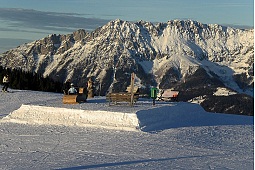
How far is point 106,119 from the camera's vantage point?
69.4 feet

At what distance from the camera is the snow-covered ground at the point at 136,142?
13.9 meters

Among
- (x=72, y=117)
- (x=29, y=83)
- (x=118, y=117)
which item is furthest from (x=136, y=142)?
(x=29, y=83)

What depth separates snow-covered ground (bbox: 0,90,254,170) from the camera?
13.9 meters

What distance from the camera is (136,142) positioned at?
1725cm

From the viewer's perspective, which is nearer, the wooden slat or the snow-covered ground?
the snow-covered ground

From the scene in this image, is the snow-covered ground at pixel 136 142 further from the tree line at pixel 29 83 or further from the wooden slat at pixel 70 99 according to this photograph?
the tree line at pixel 29 83

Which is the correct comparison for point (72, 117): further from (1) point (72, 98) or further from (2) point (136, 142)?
(2) point (136, 142)


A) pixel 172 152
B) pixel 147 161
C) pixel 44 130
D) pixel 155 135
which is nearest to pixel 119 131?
Answer: pixel 155 135

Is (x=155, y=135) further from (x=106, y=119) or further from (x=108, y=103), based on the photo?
(x=108, y=103)

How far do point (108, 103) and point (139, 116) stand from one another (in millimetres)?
4824

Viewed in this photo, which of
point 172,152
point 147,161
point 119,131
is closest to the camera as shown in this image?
point 147,161

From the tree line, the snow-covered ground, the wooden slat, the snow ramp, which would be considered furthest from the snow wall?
the tree line

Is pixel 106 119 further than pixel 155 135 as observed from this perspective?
Yes

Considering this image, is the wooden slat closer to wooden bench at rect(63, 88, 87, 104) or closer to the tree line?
wooden bench at rect(63, 88, 87, 104)
